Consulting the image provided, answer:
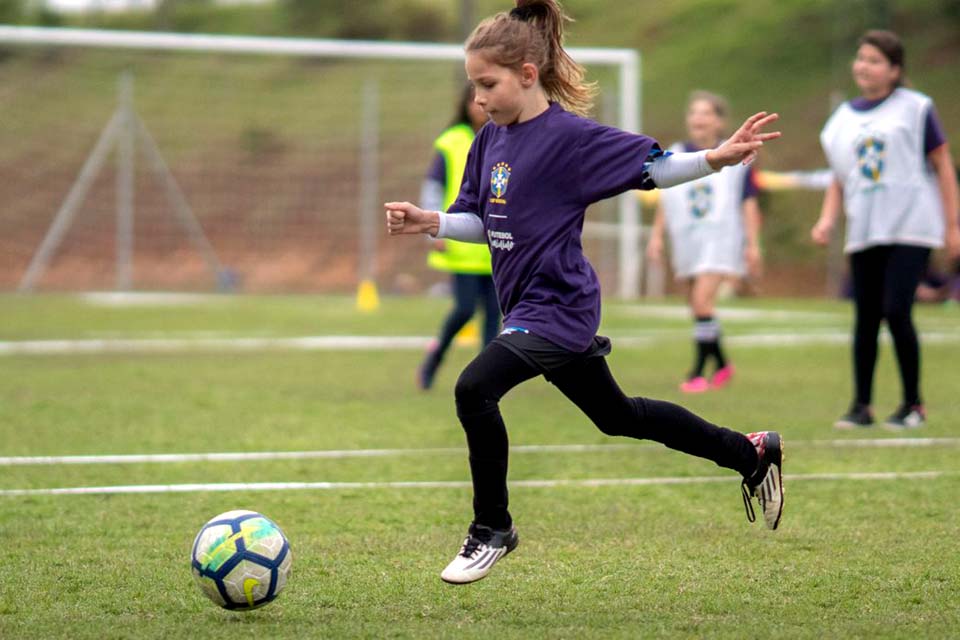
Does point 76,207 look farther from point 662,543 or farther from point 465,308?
point 662,543

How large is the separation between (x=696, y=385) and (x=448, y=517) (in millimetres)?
4810

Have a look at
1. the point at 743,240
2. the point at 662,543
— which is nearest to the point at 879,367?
the point at 743,240

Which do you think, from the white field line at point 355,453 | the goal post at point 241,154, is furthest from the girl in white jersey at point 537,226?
the goal post at point 241,154

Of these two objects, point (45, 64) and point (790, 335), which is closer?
point (790, 335)

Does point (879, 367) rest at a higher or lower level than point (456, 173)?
lower

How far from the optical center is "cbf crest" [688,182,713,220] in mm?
10258

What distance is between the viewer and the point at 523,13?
15.5 feet

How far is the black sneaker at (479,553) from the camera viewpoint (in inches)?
164

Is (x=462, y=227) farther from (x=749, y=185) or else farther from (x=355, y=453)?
(x=749, y=185)

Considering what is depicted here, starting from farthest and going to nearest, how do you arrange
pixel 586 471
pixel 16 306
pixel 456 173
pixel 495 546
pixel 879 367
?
pixel 16 306
pixel 879 367
pixel 456 173
pixel 586 471
pixel 495 546

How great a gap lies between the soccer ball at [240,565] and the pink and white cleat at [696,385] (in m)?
6.12

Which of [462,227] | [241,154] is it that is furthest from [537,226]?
[241,154]

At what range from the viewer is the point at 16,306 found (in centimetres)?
2002

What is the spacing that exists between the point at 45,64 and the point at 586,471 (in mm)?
21116
